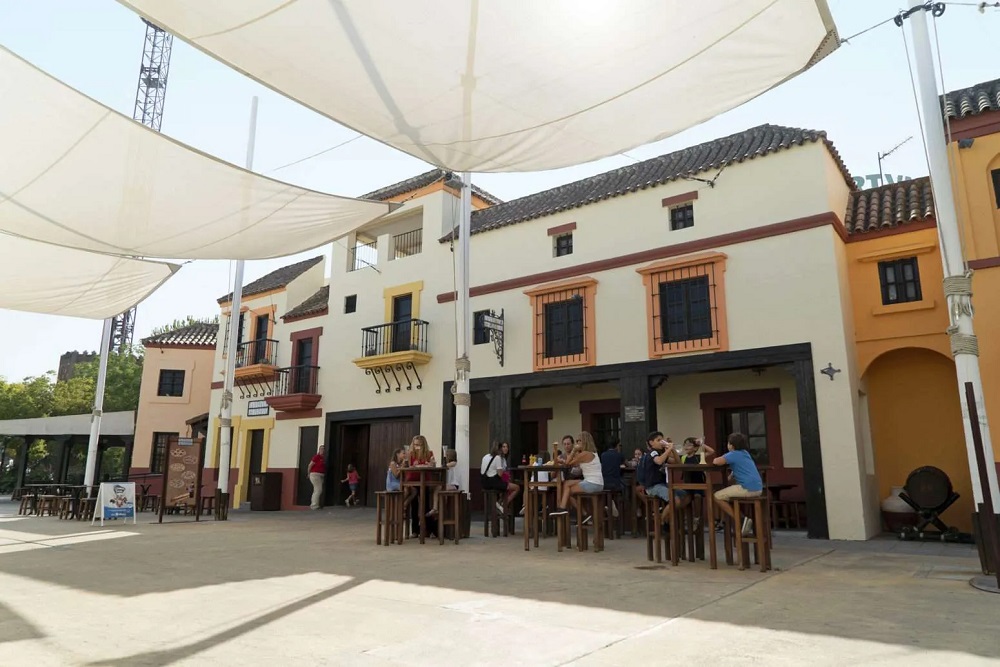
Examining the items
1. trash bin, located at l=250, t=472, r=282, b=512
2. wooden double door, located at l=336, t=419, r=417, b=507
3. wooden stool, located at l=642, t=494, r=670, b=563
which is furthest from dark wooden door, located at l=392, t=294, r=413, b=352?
wooden stool, located at l=642, t=494, r=670, b=563

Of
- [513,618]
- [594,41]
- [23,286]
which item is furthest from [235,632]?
[23,286]

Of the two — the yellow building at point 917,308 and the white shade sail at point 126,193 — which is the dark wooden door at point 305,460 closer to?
the white shade sail at point 126,193

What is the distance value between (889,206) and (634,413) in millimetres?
6212

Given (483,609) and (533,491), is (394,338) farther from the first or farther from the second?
(483,609)

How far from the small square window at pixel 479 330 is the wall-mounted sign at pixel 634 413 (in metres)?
4.20

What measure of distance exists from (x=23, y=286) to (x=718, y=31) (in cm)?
1135

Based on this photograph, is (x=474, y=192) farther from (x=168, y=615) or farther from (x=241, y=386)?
(x=168, y=615)

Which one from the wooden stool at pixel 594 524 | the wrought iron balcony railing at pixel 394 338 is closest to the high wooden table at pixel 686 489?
the wooden stool at pixel 594 524

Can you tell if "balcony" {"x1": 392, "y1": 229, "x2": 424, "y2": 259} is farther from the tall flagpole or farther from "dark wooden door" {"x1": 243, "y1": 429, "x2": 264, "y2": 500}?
"dark wooden door" {"x1": 243, "y1": 429, "x2": 264, "y2": 500}

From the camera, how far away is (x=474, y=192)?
18688mm

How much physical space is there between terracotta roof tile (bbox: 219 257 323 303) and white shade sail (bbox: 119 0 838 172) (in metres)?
16.9

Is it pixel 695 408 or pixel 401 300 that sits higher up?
pixel 401 300

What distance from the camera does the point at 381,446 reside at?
57.9 feet

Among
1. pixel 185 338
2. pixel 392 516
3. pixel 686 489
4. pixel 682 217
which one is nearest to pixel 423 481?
pixel 392 516
